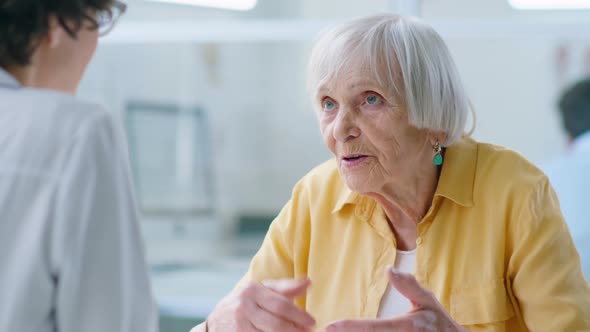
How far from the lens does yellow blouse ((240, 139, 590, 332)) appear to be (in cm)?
143

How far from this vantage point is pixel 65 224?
0.89 m

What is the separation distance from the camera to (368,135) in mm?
1563

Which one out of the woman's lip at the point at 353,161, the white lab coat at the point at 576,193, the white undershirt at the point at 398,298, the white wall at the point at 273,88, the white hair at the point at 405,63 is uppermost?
the white hair at the point at 405,63

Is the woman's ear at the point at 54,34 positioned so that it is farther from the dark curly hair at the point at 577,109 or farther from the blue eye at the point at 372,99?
the dark curly hair at the point at 577,109

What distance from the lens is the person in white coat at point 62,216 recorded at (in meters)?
0.90

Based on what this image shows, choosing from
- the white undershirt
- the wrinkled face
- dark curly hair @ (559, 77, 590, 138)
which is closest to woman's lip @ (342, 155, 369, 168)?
the wrinkled face

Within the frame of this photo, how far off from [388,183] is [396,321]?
358mm

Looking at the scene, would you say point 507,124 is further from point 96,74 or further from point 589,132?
point 96,74

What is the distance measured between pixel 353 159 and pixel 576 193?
1.62 meters

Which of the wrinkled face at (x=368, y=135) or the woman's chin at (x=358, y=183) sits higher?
the wrinkled face at (x=368, y=135)

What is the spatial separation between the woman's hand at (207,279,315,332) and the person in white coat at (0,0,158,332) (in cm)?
46

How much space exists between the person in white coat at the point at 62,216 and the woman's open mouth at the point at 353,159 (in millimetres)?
673

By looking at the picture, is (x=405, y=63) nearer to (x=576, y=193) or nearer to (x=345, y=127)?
(x=345, y=127)

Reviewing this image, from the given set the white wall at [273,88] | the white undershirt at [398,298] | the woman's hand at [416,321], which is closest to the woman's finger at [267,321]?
the woman's hand at [416,321]
